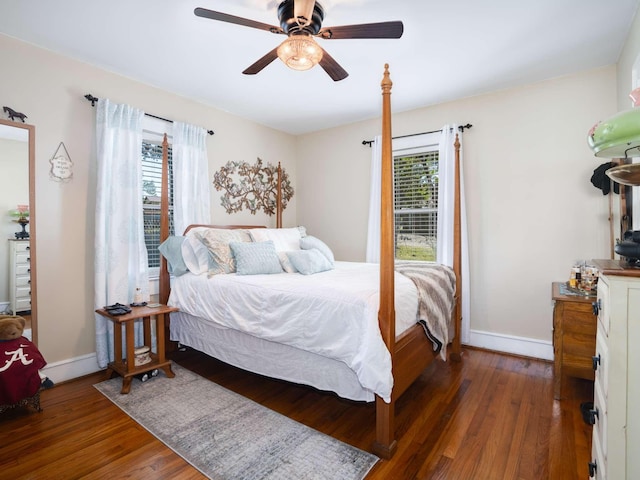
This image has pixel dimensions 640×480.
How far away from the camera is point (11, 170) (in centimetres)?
230

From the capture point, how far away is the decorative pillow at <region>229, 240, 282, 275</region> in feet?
9.07

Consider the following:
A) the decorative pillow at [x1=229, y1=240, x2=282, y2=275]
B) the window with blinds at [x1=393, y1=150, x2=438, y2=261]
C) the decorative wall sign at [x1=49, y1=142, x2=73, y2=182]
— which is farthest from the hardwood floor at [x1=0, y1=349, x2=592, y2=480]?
the decorative wall sign at [x1=49, y1=142, x2=73, y2=182]

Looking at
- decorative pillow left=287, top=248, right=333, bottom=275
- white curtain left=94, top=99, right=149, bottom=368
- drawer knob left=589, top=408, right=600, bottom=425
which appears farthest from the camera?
decorative pillow left=287, top=248, right=333, bottom=275

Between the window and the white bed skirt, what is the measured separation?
219cm

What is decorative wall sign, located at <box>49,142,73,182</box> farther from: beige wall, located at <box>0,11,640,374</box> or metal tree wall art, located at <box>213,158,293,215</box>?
metal tree wall art, located at <box>213,158,293,215</box>

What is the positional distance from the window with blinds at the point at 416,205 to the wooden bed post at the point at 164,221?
253 centimetres

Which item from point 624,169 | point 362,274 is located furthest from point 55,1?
point 624,169

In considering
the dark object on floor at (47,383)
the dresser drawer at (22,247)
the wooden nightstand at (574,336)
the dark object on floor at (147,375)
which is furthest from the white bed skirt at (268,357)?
the wooden nightstand at (574,336)

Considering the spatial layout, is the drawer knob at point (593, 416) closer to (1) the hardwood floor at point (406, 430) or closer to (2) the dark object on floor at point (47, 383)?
(1) the hardwood floor at point (406, 430)

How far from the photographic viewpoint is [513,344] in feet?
10.4

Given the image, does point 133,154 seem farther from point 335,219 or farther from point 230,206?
point 335,219

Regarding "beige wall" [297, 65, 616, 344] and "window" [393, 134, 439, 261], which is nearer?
"beige wall" [297, 65, 616, 344]

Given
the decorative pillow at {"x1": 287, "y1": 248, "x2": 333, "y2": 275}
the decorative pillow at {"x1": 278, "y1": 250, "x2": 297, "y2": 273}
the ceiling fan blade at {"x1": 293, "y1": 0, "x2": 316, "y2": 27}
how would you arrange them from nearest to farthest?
the ceiling fan blade at {"x1": 293, "y1": 0, "x2": 316, "y2": 27}, the decorative pillow at {"x1": 287, "y1": 248, "x2": 333, "y2": 275}, the decorative pillow at {"x1": 278, "y1": 250, "x2": 297, "y2": 273}

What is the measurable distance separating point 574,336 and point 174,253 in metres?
3.17
